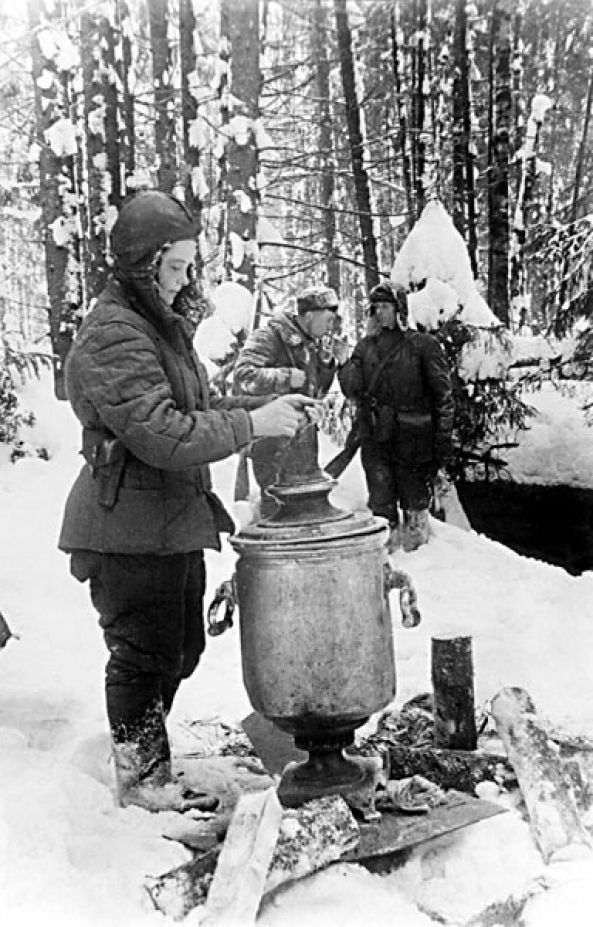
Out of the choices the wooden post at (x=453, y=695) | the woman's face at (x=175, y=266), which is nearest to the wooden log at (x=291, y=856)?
the wooden post at (x=453, y=695)

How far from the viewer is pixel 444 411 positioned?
7496mm

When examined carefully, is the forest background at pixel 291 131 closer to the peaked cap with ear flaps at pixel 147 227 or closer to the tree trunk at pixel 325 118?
the tree trunk at pixel 325 118

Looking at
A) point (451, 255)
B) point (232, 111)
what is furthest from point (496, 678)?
point (232, 111)

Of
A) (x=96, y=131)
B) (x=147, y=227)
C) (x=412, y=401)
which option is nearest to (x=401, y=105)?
(x=96, y=131)

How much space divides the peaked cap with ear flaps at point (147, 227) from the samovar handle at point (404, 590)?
133 cm

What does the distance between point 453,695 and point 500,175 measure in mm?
9300

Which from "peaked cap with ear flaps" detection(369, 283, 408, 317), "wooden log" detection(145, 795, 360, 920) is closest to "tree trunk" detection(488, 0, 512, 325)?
"peaked cap with ear flaps" detection(369, 283, 408, 317)

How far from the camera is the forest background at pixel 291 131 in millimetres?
9484

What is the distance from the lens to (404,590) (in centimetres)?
369

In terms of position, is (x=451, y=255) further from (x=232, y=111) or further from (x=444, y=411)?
(x=232, y=111)

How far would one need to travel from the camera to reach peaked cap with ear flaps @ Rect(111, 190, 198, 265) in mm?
3367

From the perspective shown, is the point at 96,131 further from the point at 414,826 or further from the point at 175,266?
the point at 414,826

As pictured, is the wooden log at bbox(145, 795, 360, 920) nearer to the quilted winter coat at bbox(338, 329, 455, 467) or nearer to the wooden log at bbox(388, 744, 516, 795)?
the wooden log at bbox(388, 744, 516, 795)

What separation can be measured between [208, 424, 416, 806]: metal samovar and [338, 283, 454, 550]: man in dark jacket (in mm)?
4071
